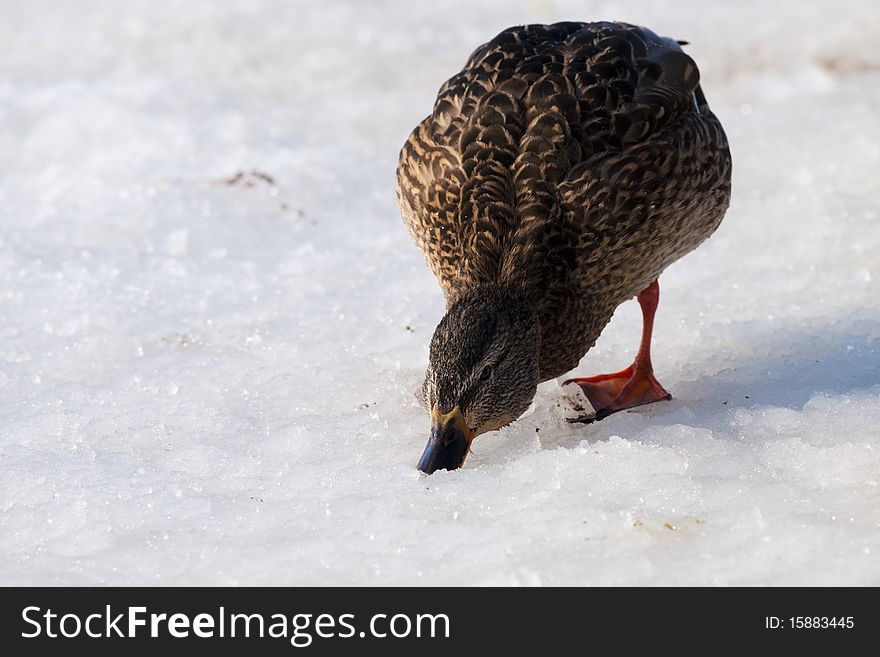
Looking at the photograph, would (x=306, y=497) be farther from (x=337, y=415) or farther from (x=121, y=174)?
(x=121, y=174)

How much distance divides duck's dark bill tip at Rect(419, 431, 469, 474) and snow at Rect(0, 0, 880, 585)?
0.07 m

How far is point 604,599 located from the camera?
330cm

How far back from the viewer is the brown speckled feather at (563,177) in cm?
443

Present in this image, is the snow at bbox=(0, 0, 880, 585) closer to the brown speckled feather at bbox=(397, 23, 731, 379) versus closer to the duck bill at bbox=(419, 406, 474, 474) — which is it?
the duck bill at bbox=(419, 406, 474, 474)

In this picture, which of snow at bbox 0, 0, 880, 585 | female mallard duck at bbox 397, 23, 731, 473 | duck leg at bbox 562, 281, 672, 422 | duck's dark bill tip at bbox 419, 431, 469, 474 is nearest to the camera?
snow at bbox 0, 0, 880, 585

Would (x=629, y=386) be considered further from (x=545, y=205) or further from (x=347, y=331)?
(x=347, y=331)

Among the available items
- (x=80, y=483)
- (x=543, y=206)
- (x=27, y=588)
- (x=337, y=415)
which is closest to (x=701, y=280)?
(x=543, y=206)

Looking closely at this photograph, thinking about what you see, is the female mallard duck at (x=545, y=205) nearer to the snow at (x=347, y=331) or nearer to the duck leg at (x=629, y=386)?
the duck leg at (x=629, y=386)

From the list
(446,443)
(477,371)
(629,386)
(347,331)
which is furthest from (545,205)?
(347,331)

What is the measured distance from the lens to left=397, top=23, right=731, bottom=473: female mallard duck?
4273 millimetres

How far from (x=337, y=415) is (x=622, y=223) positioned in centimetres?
126

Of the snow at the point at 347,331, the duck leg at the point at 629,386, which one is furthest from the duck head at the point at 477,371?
the duck leg at the point at 629,386

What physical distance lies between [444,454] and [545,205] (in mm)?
980

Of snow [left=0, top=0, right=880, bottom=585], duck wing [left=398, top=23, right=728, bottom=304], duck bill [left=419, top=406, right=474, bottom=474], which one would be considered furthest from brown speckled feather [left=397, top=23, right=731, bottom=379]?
duck bill [left=419, top=406, right=474, bottom=474]
